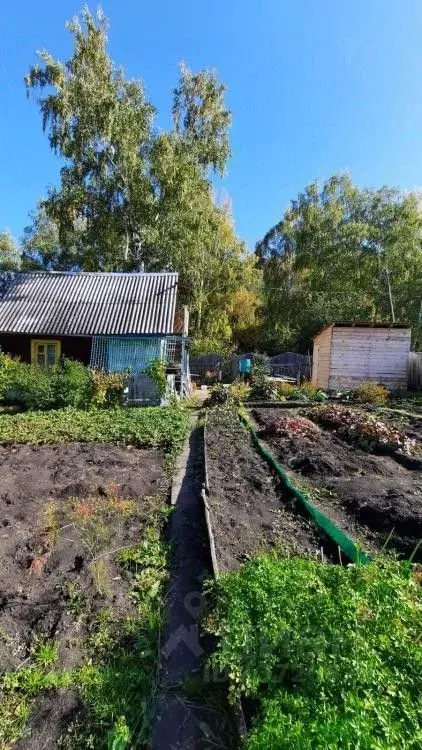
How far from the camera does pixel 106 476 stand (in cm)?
607

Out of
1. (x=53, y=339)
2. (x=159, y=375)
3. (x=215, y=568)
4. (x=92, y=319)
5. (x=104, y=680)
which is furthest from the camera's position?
(x=53, y=339)

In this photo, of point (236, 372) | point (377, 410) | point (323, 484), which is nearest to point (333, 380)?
point (377, 410)

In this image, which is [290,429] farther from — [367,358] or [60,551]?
[367,358]

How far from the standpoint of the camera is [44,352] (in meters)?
15.6

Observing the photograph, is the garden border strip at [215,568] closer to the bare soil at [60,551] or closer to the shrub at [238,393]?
the bare soil at [60,551]

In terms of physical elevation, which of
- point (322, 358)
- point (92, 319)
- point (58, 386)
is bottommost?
point (58, 386)

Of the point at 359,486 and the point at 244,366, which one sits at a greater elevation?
the point at 244,366

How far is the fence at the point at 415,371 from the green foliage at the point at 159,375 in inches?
491

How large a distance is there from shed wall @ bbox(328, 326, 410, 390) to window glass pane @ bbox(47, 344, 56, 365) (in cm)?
1215

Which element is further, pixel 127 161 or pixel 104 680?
pixel 127 161

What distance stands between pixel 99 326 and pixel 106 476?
31.7 ft

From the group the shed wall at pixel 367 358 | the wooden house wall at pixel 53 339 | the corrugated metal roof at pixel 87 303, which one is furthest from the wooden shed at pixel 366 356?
the wooden house wall at pixel 53 339

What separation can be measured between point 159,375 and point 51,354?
5.71 metres

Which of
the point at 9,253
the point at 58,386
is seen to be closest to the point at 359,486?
the point at 58,386
